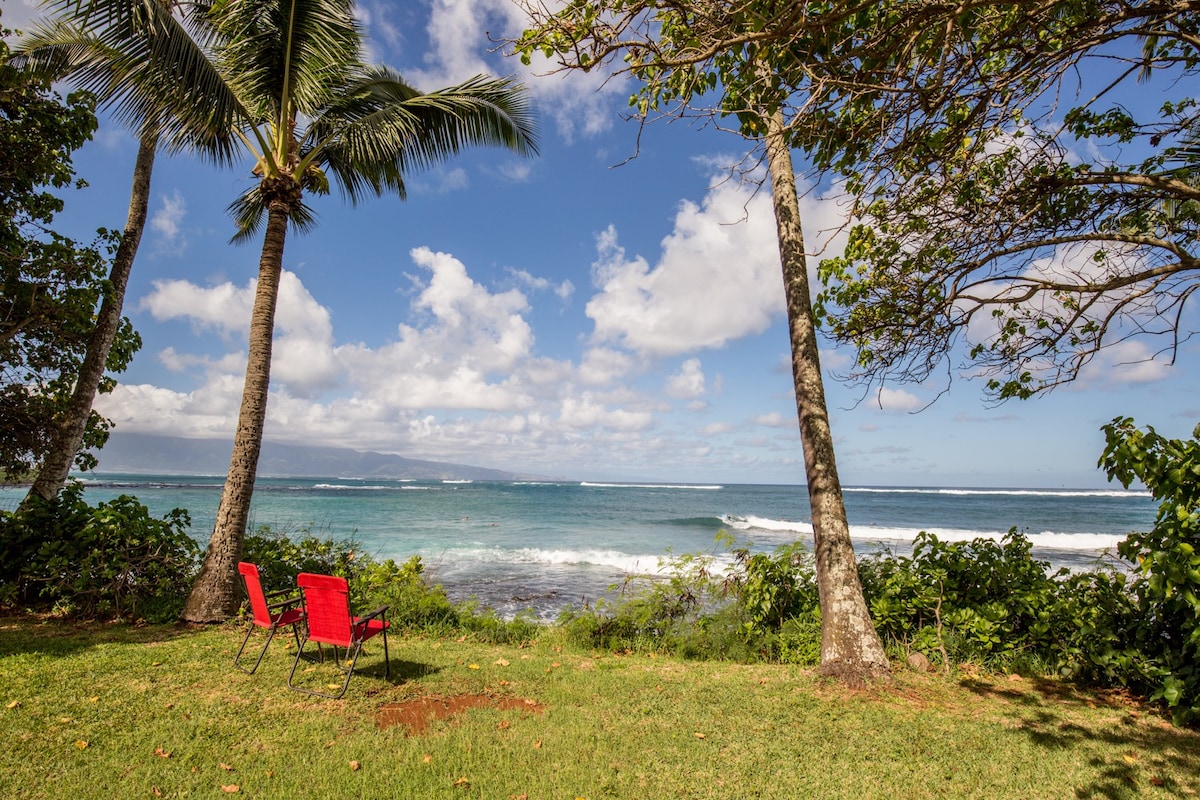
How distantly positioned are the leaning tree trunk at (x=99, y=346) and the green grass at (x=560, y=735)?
10.2ft

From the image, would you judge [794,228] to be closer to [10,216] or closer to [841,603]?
[841,603]

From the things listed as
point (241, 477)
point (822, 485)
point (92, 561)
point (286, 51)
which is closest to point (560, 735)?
point (822, 485)

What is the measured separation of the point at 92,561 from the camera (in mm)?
7090

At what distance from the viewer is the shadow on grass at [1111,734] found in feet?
11.6

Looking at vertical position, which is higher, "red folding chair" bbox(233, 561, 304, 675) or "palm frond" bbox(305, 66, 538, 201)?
"palm frond" bbox(305, 66, 538, 201)

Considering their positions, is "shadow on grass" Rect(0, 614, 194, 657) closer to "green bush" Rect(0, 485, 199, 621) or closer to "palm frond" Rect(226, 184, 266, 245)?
"green bush" Rect(0, 485, 199, 621)

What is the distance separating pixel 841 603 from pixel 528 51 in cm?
549

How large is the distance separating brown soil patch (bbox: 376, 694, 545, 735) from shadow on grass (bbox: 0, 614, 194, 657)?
11.8 ft

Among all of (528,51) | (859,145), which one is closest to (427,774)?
(528,51)

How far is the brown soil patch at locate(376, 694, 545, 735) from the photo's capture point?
4.33 m

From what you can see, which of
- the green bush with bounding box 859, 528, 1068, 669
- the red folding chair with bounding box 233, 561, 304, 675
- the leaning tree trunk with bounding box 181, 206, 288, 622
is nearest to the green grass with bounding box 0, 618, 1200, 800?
the red folding chair with bounding box 233, 561, 304, 675

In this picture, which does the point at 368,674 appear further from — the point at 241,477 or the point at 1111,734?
the point at 1111,734

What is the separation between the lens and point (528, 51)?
135 inches

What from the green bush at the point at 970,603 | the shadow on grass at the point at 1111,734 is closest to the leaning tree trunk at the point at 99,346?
the green bush at the point at 970,603
